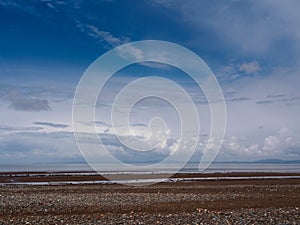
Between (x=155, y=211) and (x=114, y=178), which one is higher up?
(x=114, y=178)

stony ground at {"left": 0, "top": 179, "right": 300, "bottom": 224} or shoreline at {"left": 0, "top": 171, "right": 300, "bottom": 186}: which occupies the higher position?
shoreline at {"left": 0, "top": 171, "right": 300, "bottom": 186}

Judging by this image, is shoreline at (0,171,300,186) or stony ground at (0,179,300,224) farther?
shoreline at (0,171,300,186)

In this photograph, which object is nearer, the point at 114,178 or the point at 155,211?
the point at 155,211

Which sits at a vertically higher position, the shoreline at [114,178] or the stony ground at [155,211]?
the shoreline at [114,178]

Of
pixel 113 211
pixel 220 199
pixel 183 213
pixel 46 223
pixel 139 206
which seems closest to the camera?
pixel 46 223

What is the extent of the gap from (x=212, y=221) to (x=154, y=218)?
3.34 m

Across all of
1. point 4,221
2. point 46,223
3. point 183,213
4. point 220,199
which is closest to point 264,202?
point 220,199

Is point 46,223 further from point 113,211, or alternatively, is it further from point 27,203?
point 27,203

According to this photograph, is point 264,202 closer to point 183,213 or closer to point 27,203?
point 183,213

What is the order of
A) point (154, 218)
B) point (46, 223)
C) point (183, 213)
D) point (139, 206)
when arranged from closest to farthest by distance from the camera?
point (46, 223) → point (154, 218) → point (183, 213) → point (139, 206)

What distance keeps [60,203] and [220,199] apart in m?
13.0

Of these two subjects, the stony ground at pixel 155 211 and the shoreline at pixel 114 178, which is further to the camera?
the shoreline at pixel 114 178

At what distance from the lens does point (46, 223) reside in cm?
2014

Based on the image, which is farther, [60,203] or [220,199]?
[220,199]
